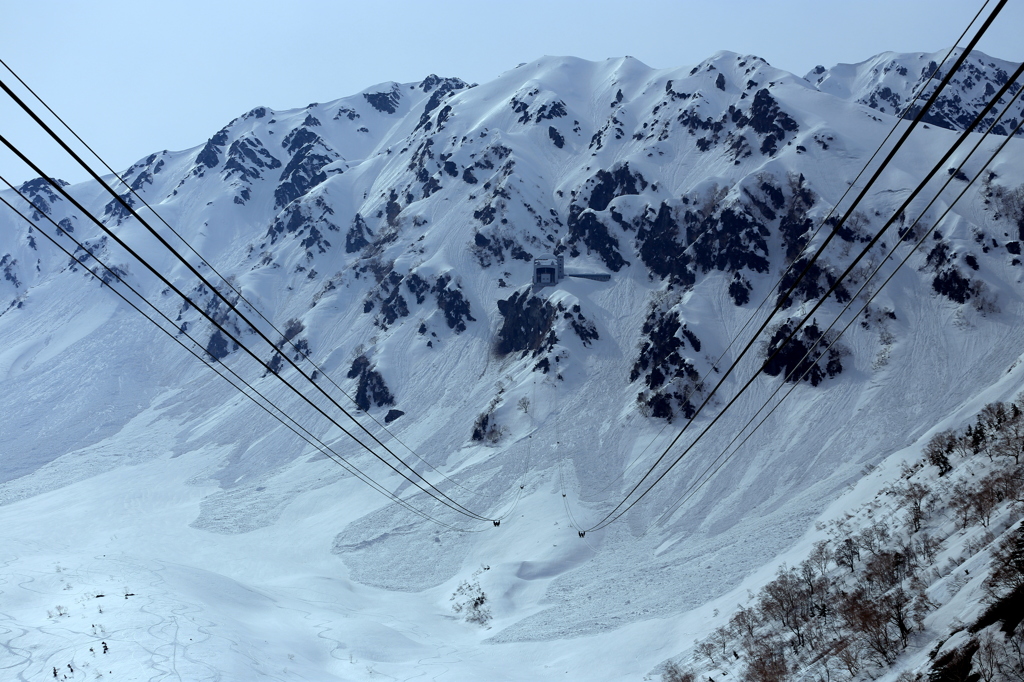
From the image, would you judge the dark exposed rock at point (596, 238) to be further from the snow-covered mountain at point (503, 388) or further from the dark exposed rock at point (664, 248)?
the dark exposed rock at point (664, 248)

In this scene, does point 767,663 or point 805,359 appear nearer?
point 767,663

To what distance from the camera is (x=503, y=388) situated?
304ft

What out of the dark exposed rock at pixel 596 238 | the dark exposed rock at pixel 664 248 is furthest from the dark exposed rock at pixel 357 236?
the dark exposed rock at pixel 664 248

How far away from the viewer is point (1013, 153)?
101250mm

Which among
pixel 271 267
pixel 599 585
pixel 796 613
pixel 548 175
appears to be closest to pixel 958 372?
pixel 599 585

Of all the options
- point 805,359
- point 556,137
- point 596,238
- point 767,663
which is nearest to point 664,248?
point 596,238

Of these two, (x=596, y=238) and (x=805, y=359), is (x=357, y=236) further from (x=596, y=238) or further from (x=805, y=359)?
(x=805, y=359)

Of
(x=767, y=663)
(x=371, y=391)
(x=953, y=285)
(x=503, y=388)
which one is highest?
(x=953, y=285)

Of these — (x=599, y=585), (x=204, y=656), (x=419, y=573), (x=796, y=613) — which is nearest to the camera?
(x=204, y=656)

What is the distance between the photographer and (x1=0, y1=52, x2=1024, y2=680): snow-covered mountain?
133ft

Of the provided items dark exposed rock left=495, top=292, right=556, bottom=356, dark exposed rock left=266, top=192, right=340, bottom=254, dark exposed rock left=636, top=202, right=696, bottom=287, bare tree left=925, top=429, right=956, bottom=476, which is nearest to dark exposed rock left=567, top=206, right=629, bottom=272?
dark exposed rock left=636, top=202, right=696, bottom=287

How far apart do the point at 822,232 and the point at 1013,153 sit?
121 feet

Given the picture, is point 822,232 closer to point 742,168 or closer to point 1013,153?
point 742,168

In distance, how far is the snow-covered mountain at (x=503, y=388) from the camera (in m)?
40.5
